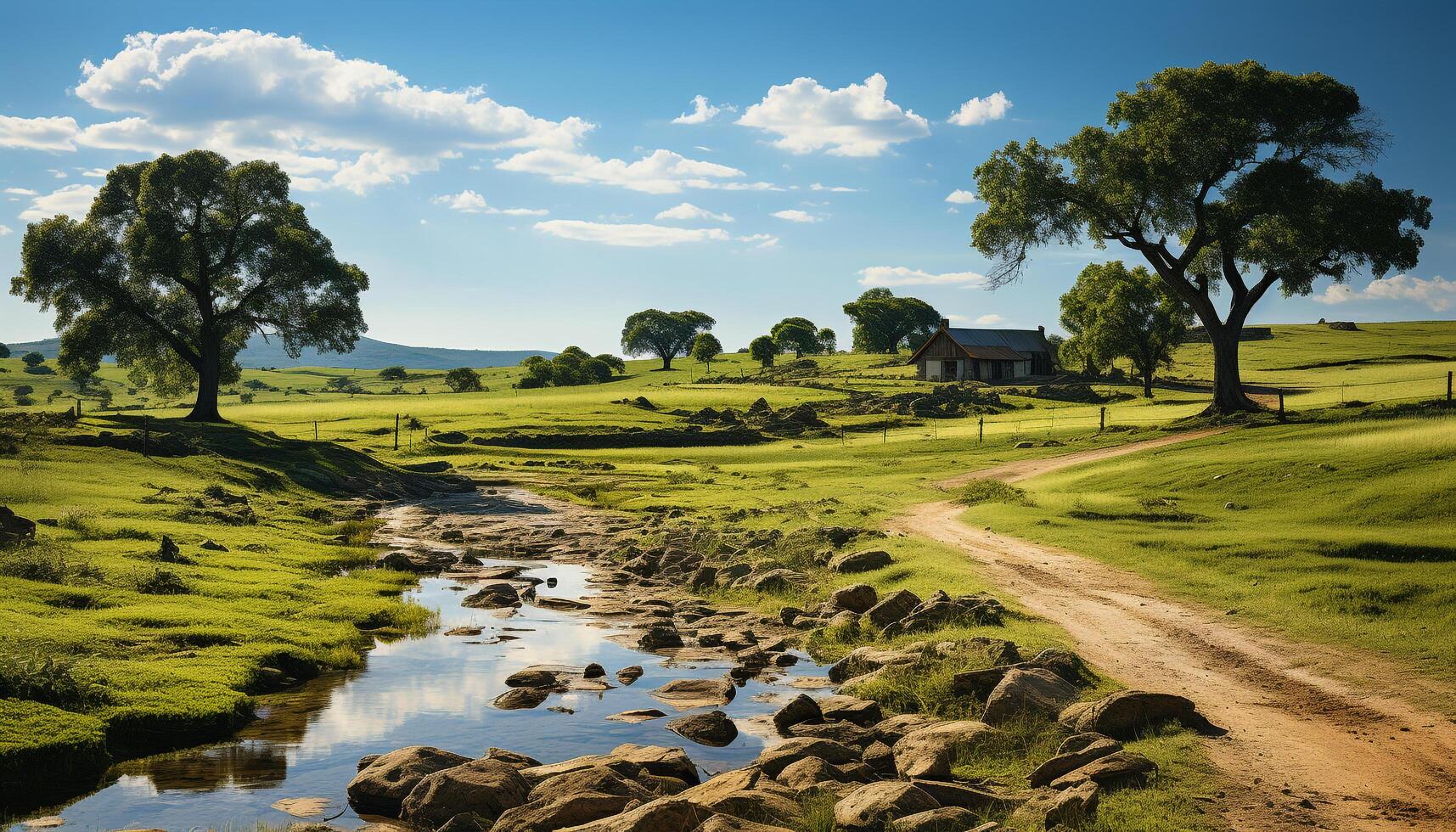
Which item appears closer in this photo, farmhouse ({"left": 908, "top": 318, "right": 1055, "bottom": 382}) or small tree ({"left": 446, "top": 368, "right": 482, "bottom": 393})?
farmhouse ({"left": 908, "top": 318, "right": 1055, "bottom": 382})

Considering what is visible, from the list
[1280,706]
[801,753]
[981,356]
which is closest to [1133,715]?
[1280,706]

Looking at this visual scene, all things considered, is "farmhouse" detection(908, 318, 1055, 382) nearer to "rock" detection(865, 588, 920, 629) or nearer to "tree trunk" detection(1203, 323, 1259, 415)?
"tree trunk" detection(1203, 323, 1259, 415)

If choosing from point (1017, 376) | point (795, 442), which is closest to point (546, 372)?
point (1017, 376)

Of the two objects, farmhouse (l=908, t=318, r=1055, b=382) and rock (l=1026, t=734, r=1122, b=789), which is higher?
farmhouse (l=908, t=318, r=1055, b=382)

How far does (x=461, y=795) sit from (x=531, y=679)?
6689 mm

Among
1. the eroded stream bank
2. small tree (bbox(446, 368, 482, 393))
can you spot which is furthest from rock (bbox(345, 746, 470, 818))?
small tree (bbox(446, 368, 482, 393))

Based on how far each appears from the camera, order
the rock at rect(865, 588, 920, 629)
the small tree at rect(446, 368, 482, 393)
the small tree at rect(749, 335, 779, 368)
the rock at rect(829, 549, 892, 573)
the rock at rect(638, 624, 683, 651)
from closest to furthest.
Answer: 1. the rock at rect(865, 588, 920, 629)
2. the rock at rect(638, 624, 683, 651)
3. the rock at rect(829, 549, 892, 573)
4. the small tree at rect(446, 368, 482, 393)
5. the small tree at rect(749, 335, 779, 368)

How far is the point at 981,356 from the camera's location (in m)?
131

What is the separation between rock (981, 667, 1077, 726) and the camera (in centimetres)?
1520

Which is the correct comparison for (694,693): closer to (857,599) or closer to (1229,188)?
(857,599)

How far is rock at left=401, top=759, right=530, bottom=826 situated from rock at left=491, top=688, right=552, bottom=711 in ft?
16.1

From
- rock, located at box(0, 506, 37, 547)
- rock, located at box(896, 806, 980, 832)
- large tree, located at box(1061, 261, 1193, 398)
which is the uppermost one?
large tree, located at box(1061, 261, 1193, 398)

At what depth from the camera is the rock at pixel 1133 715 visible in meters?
14.5

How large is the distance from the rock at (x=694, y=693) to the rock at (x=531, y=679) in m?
2.21
